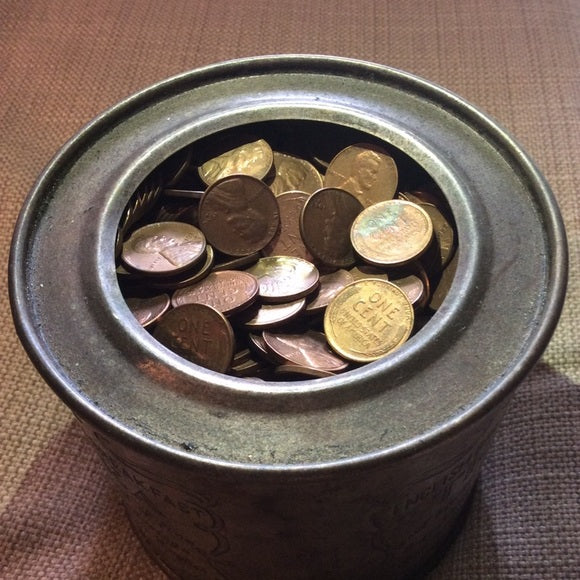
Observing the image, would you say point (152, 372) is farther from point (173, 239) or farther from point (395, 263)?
point (395, 263)

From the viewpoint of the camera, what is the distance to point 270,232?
1.24 meters

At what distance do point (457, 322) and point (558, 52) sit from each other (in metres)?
1.26

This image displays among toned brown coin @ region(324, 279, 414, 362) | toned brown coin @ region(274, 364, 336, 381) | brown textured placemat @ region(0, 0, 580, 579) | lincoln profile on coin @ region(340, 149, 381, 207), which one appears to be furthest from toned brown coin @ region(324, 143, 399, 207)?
brown textured placemat @ region(0, 0, 580, 579)

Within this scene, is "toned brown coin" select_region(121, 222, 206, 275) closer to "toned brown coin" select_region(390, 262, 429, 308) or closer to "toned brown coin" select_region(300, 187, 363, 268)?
"toned brown coin" select_region(300, 187, 363, 268)

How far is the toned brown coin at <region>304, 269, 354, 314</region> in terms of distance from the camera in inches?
46.1

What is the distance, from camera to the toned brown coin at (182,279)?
1.17 metres

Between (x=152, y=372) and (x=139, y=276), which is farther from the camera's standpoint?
(x=139, y=276)

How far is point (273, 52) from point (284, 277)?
96cm

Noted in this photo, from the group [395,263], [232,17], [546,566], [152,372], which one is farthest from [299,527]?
[232,17]

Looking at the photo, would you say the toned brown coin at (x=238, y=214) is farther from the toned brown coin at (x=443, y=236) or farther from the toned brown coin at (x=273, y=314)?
the toned brown coin at (x=443, y=236)

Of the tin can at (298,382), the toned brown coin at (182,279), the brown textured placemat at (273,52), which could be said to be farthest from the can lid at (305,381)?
the brown textured placemat at (273,52)

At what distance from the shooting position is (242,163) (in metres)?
1.31

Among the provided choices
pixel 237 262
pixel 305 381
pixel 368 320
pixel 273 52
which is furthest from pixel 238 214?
pixel 273 52

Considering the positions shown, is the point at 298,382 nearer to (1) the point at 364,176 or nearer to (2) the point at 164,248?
(2) the point at 164,248
